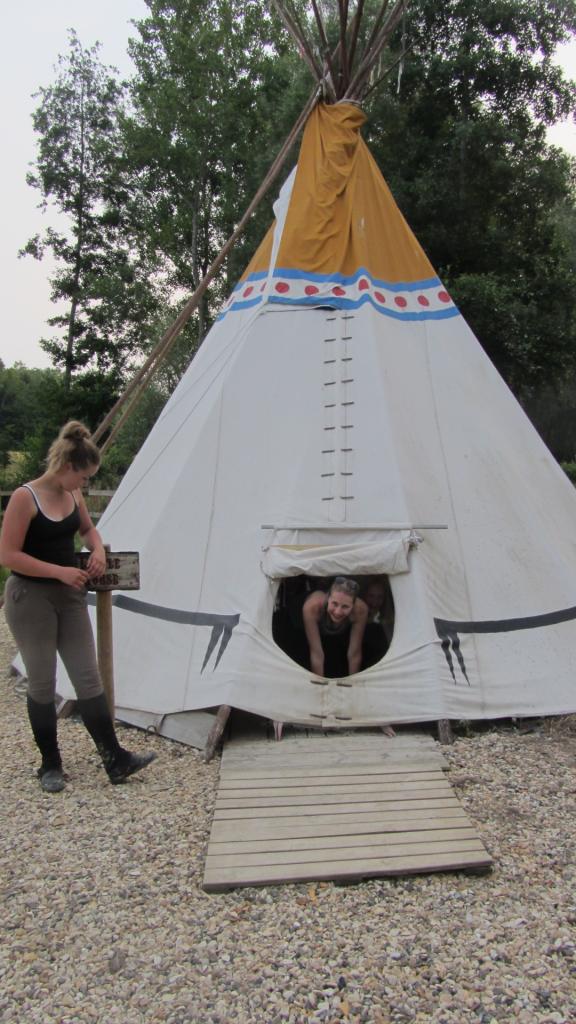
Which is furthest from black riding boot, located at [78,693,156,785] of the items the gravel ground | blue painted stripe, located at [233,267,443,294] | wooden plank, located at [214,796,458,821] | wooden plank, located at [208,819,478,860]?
blue painted stripe, located at [233,267,443,294]

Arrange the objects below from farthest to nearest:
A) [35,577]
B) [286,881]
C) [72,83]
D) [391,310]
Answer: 1. [72,83]
2. [391,310]
3. [35,577]
4. [286,881]

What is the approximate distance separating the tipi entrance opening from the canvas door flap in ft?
1.74

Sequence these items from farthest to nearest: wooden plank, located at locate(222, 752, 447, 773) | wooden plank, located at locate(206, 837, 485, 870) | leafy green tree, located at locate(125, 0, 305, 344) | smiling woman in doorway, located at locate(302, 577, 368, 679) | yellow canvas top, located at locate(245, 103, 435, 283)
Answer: leafy green tree, located at locate(125, 0, 305, 344) → yellow canvas top, located at locate(245, 103, 435, 283) → smiling woman in doorway, located at locate(302, 577, 368, 679) → wooden plank, located at locate(222, 752, 447, 773) → wooden plank, located at locate(206, 837, 485, 870)

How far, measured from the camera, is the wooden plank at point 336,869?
107 inches

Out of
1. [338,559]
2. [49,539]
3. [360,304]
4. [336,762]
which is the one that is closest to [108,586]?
[49,539]

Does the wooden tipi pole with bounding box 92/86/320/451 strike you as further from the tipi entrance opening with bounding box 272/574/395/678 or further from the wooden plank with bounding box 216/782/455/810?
the wooden plank with bounding box 216/782/455/810

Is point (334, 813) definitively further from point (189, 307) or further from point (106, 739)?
point (189, 307)

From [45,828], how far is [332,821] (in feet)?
4.11

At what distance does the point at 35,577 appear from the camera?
334cm

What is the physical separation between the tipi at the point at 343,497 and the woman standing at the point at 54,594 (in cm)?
75

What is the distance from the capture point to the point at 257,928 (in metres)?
2.48

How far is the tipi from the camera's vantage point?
4.18 metres

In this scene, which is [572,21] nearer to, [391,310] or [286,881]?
[391,310]

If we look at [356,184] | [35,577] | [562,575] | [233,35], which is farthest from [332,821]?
[233,35]
